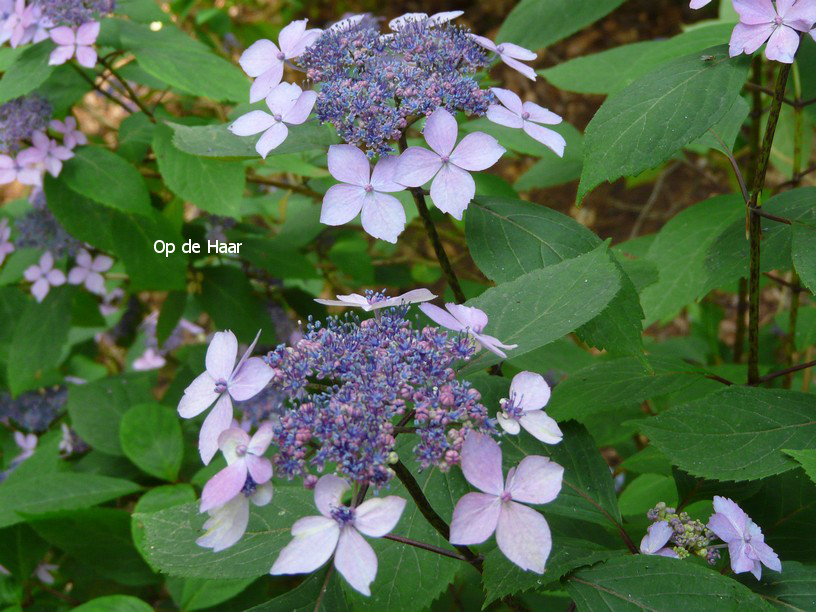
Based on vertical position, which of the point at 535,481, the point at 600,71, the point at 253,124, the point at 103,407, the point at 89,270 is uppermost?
the point at 253,124

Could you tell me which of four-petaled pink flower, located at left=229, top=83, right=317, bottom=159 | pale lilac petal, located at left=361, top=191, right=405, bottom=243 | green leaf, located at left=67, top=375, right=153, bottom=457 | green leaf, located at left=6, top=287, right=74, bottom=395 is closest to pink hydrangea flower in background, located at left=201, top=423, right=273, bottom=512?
pale lilac petal, located at left=361, top=191, right=405, bottom=243

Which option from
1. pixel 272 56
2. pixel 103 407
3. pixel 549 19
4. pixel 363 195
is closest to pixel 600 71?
pixel 549 19

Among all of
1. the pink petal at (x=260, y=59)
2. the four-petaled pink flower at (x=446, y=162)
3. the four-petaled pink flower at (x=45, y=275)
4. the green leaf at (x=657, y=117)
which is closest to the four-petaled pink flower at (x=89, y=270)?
the four-petaled pink flower at (x=45, y=275)

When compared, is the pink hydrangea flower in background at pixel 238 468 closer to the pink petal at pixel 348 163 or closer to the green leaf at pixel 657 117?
the pink petal at pixel 348 163

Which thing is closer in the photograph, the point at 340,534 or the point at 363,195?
the point at 340,534

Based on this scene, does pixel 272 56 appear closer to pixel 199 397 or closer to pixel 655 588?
pixel 199 397

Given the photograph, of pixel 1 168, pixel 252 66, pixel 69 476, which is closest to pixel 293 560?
pixel 252 66

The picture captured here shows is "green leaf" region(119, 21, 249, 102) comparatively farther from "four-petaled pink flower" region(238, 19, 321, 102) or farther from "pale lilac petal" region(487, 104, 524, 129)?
"pale lilac petal" region(487, 104, 524, 129)
